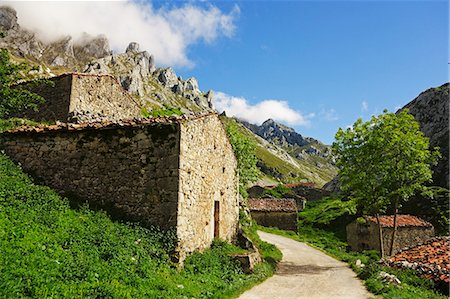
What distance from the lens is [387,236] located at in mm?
31609

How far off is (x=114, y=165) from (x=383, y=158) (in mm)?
15055

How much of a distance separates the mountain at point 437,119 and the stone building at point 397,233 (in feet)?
21.1

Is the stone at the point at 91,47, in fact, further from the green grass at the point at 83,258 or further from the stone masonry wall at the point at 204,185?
the green grass at the point at 83,258

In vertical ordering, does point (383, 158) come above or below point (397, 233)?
above

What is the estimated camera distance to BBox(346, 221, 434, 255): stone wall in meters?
31.7

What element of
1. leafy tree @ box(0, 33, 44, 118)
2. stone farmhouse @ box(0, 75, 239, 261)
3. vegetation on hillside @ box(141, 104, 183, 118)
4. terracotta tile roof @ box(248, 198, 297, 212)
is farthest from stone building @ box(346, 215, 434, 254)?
leafy tree @ box(0, 33, 44, 118)

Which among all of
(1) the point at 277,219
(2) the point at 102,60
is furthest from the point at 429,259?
(2) the point at 102,60

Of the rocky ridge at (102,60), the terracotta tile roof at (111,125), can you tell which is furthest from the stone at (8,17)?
the terracotta tile roof at (111,125)

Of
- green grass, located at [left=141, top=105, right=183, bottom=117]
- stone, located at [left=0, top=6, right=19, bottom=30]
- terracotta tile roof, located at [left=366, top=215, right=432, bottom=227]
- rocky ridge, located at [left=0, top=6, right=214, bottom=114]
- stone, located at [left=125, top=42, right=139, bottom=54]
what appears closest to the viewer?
green grass, located at [left=141, top=105, right=183, bottom=117]

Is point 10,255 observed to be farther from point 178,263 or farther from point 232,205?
point 232,205

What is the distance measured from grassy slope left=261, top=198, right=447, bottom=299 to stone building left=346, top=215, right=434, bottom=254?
3084mm

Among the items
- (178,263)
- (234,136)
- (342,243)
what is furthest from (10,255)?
(342,243)

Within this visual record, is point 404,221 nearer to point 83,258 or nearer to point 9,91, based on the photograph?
point 83,258

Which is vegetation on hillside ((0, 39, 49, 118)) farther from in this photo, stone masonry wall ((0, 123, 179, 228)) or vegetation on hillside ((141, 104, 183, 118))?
vegetation on hillside ((141, 104, 183, 118))
